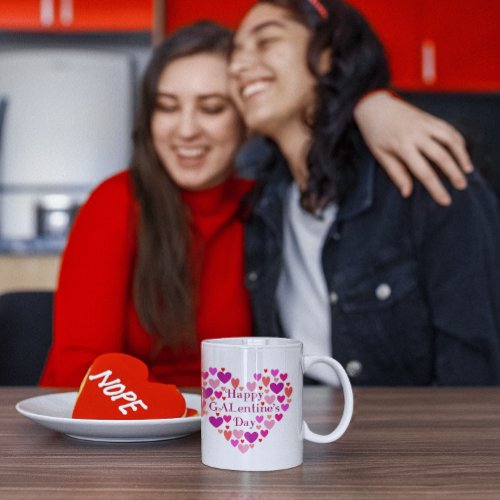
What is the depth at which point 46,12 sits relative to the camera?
379 cm

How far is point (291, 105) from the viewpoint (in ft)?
4.85

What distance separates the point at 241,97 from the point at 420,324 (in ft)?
1.73

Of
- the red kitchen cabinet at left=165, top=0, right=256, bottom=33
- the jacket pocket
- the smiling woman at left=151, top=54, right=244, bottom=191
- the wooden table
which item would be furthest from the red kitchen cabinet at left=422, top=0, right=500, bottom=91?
the wooden table

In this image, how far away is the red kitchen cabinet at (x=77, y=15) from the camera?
378cm

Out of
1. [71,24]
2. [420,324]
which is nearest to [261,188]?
[420,324]

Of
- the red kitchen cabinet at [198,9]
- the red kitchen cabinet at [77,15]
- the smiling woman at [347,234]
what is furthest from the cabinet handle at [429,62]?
the smiling woman at [347,234]

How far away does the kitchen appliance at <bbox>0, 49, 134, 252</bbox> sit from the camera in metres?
3.79

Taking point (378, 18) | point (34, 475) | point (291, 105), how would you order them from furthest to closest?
point (378, 18) < point (291, 105) < point (34, 475)

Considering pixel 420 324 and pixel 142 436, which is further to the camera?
pixel 420 324

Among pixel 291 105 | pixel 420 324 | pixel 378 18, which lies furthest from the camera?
pixel 378 18

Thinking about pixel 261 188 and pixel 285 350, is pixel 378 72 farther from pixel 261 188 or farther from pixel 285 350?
pixel 285 350

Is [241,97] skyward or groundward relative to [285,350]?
skyward

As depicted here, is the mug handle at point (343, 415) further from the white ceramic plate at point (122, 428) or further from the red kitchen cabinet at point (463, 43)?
the red kitchen cabinet at point (463, 43)

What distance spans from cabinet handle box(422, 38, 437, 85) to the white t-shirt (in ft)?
7.90
